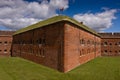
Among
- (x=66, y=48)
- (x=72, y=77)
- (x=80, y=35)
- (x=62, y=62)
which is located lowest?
(x=72, y=77)

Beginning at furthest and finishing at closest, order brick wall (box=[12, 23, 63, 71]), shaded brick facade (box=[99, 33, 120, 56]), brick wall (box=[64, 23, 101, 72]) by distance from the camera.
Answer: shaded brick facade (box=[99, 33, 120, 56]), brick wall (box=[12, 23, 63, 71]), brick wall (box=[64, 23, 101, 72])

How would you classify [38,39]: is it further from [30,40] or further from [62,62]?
[62,62]

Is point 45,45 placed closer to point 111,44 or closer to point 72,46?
point 72,46

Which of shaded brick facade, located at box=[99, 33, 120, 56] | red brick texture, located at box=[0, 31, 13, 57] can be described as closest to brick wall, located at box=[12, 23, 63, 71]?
red brick texture, located at box=[0, 31, 13, 57]

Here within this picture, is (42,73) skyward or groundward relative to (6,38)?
groundward

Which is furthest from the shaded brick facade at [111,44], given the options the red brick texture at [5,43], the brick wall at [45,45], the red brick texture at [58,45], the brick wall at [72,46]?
the brick wall at [72,46]

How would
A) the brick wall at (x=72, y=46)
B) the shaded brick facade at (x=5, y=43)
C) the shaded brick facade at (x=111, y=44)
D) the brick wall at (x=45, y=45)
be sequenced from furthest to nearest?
the shaded brick facade at (x=111, y=44), the shaded brick facade at (x=5, y=43), the brick wall at (x=45, y=45), the brick wall at (x=72, y=46)

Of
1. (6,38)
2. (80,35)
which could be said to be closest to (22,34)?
(6,38)

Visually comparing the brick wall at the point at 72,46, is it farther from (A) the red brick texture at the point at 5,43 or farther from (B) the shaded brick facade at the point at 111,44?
(B) the shaded brick facade at the point at 111,44

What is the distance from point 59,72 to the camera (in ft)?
73.4

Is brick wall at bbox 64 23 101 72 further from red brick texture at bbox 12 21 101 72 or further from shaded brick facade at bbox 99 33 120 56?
shaded brick facade at bbox 99 33 120 56

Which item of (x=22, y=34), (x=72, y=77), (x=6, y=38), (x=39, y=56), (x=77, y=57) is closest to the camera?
(x=72, y=77)

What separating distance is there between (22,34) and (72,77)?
22915mm

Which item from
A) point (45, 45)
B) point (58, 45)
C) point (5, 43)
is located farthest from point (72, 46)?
point (5, 43)
